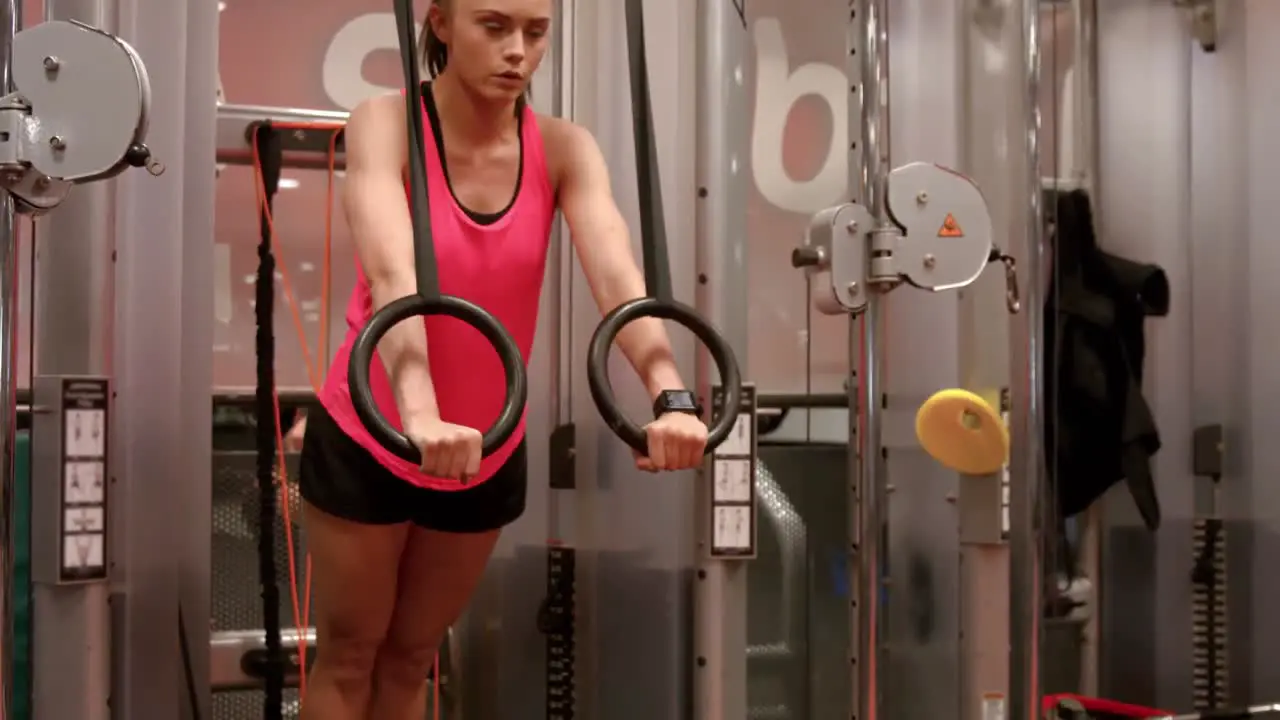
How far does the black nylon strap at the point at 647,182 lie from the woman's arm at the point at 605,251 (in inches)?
4.0

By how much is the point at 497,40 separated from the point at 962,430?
899 mm

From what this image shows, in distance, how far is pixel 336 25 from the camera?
77.5 inches

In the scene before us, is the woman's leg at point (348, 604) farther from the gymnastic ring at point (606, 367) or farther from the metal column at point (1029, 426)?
the metal column at point (1029, 426)

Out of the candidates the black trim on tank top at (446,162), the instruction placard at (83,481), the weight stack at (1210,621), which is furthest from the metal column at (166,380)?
the weight stack at (1210,621)

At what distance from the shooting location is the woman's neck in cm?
107

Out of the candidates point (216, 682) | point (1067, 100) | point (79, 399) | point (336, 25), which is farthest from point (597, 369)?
point (1067, 100)

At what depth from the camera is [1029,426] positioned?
1471 mm

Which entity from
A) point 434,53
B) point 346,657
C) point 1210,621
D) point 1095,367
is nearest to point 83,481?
point 346,657

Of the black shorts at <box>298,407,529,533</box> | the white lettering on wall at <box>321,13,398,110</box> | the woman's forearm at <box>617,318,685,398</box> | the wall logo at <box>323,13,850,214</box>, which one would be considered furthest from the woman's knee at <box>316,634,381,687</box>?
the wall logo at <box>323,13,850,214</box>

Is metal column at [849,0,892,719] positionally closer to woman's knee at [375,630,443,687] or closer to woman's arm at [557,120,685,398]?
woman's arm at [557,120,685,398]

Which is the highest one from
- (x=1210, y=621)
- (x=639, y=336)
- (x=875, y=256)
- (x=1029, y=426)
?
(x=875, y=256)

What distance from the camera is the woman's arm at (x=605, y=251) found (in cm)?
100

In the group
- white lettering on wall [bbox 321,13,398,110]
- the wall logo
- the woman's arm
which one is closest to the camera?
the woman's arm

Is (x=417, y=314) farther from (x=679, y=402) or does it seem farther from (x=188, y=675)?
(x=188, y=675)
